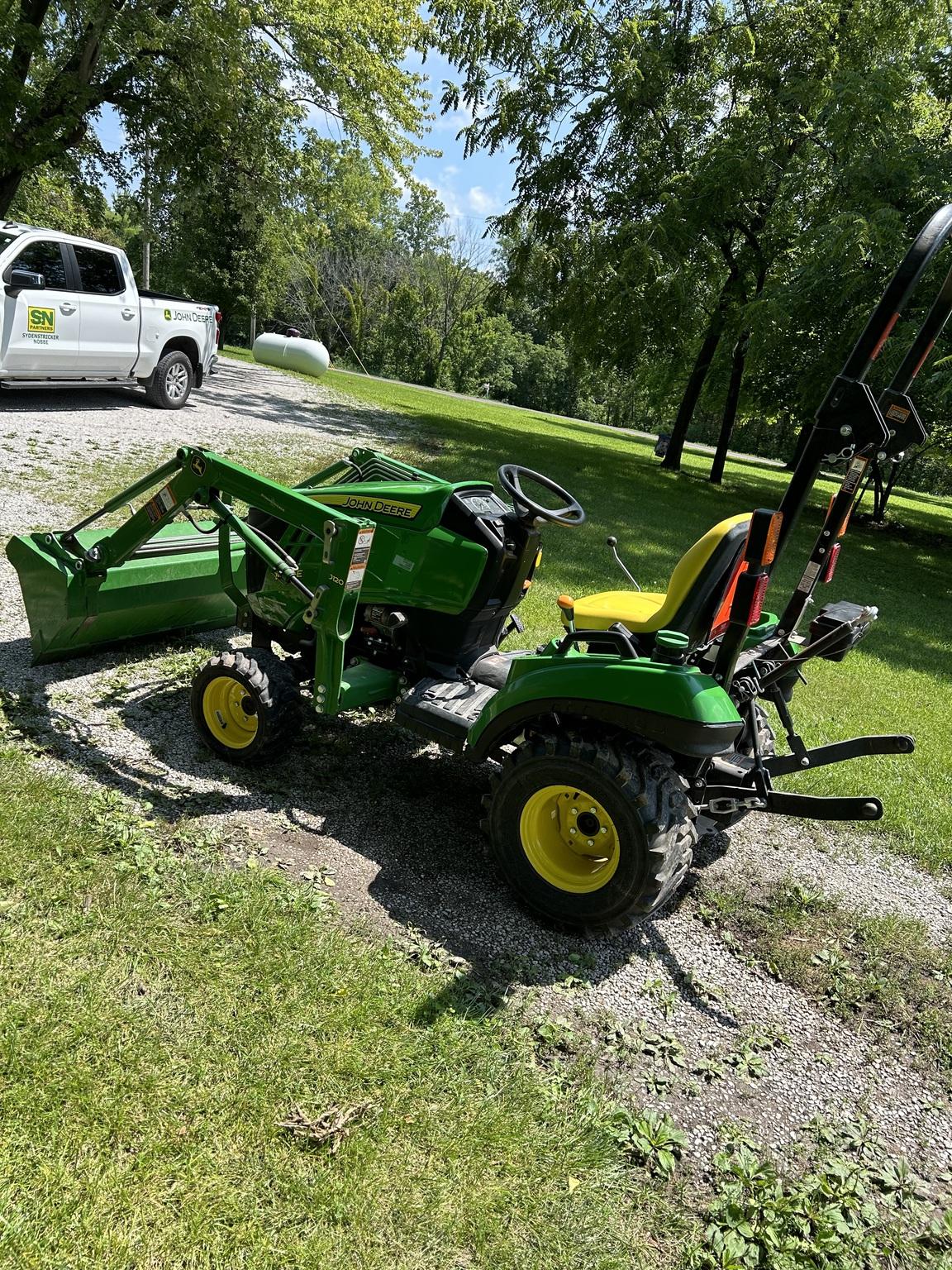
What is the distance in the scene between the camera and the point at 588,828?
317 cm

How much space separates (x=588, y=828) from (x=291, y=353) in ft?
56.6

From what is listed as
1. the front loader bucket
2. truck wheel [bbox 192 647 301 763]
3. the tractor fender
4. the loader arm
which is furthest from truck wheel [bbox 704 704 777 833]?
the front loader bucket

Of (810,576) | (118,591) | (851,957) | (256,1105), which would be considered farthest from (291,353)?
(256,1105)

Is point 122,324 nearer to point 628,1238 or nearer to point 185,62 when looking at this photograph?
point 185,62

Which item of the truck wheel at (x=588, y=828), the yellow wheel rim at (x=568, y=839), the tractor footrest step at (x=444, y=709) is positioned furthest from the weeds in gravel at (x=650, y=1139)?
the tractor footrest step at (x=444, y=709)

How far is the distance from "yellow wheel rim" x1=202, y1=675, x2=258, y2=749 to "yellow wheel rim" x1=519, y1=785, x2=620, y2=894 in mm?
1435

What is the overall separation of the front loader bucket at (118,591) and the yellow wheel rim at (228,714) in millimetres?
738

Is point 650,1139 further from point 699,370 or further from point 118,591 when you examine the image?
point 699,370

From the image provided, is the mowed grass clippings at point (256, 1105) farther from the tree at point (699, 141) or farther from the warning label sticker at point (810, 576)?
the tree at point (699, 141)

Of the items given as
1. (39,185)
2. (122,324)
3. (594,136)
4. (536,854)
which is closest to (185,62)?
(122,324)

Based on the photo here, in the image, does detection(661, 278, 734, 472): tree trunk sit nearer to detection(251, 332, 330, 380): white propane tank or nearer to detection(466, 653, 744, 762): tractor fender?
detection(251, 332, 330, 380): white propane tank

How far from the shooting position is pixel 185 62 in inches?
554

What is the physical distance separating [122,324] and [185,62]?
625 centimetres

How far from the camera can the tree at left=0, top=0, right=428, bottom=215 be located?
516 inches
